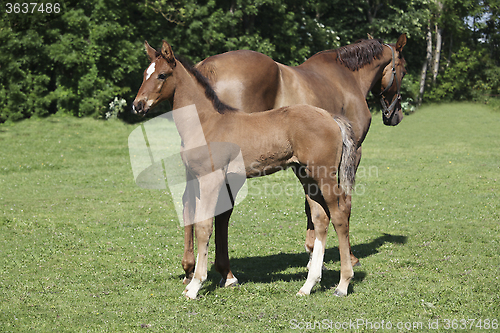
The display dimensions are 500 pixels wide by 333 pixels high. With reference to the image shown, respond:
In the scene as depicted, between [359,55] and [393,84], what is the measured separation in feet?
2.96

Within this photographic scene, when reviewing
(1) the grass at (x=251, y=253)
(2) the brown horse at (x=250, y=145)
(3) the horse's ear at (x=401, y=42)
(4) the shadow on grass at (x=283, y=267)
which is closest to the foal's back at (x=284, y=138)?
(2) the brown horse at (x=250, y=145)

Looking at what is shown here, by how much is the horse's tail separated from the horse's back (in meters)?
1.33

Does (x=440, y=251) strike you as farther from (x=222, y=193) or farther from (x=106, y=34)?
Result: (x=106, y=34)

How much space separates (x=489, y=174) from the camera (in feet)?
48.2

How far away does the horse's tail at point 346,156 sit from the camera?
5594 millimetres

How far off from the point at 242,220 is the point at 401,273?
14.1 feet

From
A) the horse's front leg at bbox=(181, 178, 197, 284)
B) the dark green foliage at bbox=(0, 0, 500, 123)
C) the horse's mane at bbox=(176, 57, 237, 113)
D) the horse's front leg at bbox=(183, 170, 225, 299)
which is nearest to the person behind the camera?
the horse's front leg at bbox=(183, 170, 225, 299)

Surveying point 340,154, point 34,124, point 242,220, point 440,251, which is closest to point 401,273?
point 440,251

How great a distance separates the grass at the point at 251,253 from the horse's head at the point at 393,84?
237 centimetres

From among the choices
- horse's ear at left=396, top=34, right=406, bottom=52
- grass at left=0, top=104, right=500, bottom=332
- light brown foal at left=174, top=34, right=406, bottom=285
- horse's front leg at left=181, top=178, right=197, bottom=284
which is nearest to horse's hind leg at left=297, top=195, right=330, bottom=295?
grass at left=0, top=104, right=500, bottom=332

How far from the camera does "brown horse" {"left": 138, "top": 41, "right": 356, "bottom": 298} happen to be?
549 centimetres

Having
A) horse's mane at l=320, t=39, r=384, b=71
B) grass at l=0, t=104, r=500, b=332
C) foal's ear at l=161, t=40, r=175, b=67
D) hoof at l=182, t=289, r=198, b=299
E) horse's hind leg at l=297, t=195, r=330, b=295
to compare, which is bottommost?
grass at l=0, t=104, r=500, b=332

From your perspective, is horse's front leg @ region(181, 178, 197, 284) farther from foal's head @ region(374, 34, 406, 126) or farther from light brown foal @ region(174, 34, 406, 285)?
foal's head @ region(374, 34, 406, 126)

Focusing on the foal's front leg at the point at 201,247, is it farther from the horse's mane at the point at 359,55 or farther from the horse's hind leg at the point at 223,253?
the horse's mane at the point at 359,55
